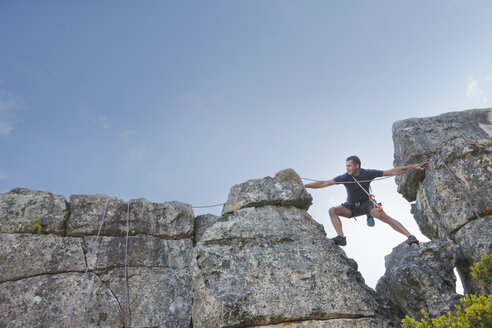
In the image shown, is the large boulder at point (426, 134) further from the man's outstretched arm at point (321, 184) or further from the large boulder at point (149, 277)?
the large boulder at point (149, 277)

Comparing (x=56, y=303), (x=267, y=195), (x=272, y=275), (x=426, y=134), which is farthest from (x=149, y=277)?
(x=426, y=134)

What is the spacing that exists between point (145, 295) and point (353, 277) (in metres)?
4.38

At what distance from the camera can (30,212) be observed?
26.6 feet

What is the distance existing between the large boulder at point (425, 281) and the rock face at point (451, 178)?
729mm

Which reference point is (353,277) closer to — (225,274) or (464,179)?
(225,274)

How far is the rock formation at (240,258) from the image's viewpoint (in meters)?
6.48

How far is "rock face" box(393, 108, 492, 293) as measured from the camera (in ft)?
24.8

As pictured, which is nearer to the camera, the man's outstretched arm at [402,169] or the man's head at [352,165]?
the man's outstretched arm at [402,169]

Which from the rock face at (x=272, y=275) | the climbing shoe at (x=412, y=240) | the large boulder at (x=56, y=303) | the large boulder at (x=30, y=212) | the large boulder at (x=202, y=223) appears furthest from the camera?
the large boulder at (x=202, y=223)

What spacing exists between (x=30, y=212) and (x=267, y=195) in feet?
17.6

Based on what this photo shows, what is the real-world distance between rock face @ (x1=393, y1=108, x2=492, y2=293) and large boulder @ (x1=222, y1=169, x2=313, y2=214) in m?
3.03

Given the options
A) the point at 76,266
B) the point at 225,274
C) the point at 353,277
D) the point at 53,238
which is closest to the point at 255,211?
the point at 225,274

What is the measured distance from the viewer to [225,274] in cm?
671

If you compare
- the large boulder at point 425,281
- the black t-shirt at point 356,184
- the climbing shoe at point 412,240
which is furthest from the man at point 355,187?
the large boulder at point 425,281
